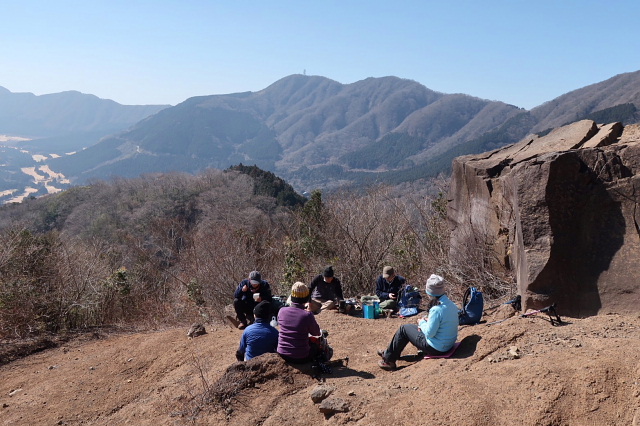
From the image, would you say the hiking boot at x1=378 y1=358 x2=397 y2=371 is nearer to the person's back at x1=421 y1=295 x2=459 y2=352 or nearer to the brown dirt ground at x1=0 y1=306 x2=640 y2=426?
the brown dirt ground at x1=0 y1=306 x2=640 y2=426

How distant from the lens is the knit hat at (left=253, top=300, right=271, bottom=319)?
215 inches

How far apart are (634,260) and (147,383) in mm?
6252

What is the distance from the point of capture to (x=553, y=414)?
3.68 m

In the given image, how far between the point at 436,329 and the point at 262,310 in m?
1.92

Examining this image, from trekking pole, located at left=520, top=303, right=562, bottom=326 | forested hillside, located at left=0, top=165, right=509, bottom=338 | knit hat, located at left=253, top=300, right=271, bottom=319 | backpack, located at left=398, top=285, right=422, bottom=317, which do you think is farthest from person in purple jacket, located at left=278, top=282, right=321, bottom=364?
forested hillside, located at left=0, top=165, right=509, bottom=338

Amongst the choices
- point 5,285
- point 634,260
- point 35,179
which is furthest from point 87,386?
point 35,179

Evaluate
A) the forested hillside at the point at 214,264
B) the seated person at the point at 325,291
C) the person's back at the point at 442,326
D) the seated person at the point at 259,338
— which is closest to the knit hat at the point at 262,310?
the seated person at the point at 259,338

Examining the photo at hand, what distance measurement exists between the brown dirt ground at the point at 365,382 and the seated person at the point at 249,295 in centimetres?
41

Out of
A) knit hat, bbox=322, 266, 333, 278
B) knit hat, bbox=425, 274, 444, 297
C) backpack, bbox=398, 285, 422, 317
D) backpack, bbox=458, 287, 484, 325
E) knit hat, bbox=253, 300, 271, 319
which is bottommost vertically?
backpack, bbox=398, 285, 422, 317

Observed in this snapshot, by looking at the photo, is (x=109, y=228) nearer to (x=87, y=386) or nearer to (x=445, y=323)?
(x=87, y=386)

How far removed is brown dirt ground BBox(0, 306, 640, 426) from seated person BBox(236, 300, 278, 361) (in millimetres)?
270

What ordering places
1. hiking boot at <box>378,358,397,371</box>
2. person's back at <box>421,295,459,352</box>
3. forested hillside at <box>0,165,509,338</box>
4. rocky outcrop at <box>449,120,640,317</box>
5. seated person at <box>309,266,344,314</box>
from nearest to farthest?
person's back at <box>421,295,459,352</box>, hiking boot at <box>378,358,397,371</box>, rocky outcrop at <box>449,120,640,317</box>, seated person at <box>309,266,344,314</box>, forested hillside at <box>0,165,509,338</box>

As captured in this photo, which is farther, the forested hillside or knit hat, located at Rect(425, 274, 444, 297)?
the forested hillside

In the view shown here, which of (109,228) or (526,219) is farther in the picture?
Result: (109,228)
